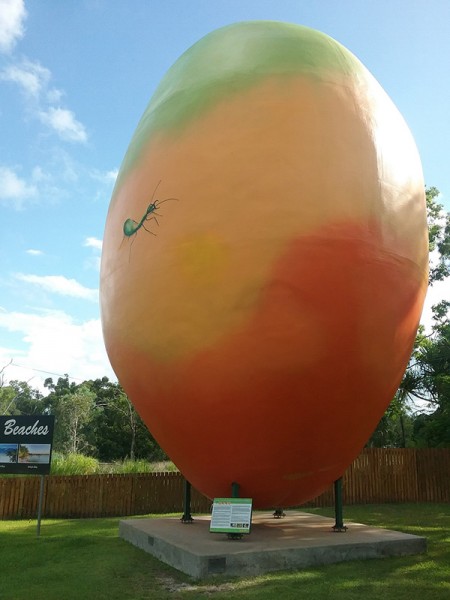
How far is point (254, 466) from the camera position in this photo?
24.5ft

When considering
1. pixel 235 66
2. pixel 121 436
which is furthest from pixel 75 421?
pixel 235 66

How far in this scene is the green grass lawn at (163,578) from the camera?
6.23 m

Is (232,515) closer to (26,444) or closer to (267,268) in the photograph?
(267,268)

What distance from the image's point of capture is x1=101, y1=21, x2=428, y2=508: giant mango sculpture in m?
6.88

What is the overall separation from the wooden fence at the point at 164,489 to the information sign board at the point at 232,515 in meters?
8.73

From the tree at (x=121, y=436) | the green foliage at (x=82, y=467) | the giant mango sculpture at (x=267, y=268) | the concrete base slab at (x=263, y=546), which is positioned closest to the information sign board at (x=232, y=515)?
the concrete base slab at (x=263, y=546)

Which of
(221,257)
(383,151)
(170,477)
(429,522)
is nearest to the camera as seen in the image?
(221,257)

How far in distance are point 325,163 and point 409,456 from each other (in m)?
13.8

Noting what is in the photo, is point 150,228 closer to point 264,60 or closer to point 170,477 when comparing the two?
point 264,60

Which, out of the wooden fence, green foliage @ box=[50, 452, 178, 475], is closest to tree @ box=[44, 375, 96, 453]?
green foliage @ box=[50, 452, 178, 475]

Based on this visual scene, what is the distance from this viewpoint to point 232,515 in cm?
745

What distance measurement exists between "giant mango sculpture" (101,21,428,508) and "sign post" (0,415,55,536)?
4.74 metres

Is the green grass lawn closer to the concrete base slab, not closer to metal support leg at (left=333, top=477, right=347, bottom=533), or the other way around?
the concrete base slab

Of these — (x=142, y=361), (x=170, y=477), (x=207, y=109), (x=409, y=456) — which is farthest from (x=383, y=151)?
(x=409, y=456)
